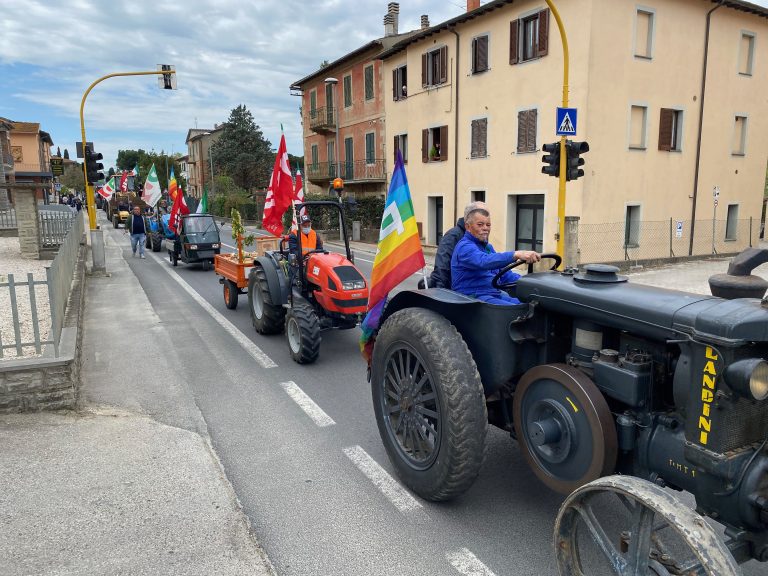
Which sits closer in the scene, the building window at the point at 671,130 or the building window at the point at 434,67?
the building window at the point at 671,130

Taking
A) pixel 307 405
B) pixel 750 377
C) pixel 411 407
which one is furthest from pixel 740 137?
pixel 750 377

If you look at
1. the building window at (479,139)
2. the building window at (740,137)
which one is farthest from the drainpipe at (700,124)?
the building window at (479,139)

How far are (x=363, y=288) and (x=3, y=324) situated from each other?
5.18 metres

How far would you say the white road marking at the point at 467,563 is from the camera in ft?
10.4

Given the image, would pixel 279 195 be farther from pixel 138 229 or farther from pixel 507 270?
pixel 138 229

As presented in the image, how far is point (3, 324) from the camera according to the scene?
8055 millimetres

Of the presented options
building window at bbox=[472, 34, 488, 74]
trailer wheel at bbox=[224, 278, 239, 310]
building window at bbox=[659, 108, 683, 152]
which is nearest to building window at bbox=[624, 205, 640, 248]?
building window at bbox=[659, 108, 683, 152]

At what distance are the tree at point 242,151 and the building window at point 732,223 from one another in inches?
1930

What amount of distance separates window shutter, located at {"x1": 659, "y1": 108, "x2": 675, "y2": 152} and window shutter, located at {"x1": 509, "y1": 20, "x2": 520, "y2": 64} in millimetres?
5239

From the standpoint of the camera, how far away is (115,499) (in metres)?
3.87

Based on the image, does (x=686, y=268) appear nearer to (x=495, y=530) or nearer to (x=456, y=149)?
(x=456, y=149)

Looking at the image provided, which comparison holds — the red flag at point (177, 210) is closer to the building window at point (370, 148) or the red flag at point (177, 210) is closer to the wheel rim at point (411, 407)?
the building window at point (370, 148)

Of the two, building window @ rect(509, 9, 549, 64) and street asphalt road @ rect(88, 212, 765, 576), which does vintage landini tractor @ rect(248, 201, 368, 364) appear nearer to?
street asphalt road @ rect(88, 212, 765, 576)

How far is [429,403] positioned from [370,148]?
28.3 m
